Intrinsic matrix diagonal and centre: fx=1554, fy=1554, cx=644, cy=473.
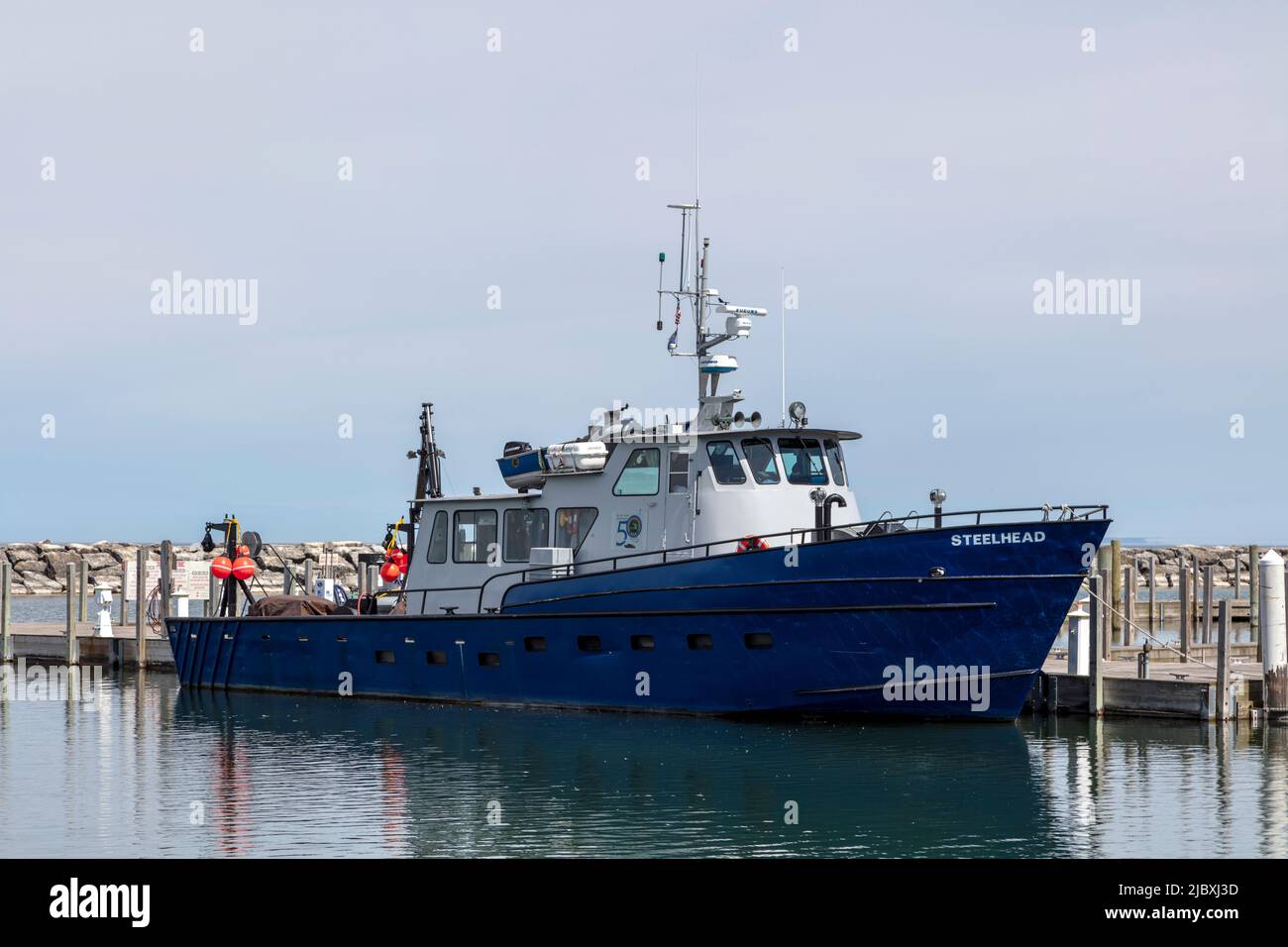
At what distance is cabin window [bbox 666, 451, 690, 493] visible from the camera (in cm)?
2150

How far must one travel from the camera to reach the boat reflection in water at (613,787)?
48.2 ft

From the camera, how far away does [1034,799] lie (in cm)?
1658

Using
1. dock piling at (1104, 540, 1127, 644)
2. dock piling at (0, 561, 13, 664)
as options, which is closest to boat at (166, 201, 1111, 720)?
dock piling at (1104, 540, 1127, 644)

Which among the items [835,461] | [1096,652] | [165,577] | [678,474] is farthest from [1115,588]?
[165,577]

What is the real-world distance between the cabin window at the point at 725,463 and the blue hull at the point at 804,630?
1.50 metres

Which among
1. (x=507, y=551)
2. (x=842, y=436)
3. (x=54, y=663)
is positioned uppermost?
(x=842, y=436)

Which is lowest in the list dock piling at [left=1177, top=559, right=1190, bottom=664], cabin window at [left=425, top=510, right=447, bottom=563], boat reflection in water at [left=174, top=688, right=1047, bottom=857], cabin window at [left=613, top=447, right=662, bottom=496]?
boat reflection in water at [left=174, top=688, right=1047, bottom=857]

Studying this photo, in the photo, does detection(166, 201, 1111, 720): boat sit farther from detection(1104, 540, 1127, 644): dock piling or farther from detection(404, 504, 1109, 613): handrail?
detection(1104, 540, 1127, 644): dock piling

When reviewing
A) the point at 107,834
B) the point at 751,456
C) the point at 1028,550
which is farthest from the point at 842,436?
the point at 107,834

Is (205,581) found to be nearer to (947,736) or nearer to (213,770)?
(213,770)

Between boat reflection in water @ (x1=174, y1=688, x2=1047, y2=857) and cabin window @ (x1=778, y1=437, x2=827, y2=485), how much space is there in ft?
11.0

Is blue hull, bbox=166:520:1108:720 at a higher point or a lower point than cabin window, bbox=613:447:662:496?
lower

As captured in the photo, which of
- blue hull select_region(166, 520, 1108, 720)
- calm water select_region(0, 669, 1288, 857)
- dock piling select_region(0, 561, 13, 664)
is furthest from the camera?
dock piling select_region(0, 561, 13, 664)
